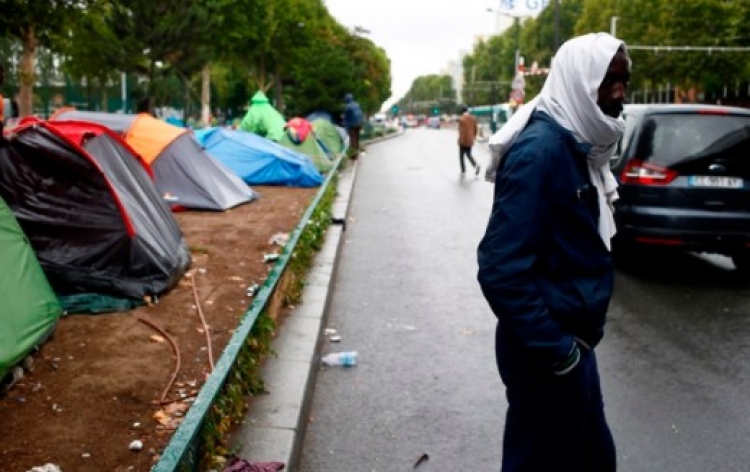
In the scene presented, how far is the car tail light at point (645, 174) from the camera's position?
7781 millimetres

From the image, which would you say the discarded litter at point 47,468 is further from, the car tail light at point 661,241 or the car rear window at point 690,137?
the car rear window at point 690,137

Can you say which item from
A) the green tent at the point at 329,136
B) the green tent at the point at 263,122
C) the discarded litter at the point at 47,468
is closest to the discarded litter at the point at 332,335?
the discarded litter at the point at 47,468

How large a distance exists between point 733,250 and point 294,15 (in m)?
50.3

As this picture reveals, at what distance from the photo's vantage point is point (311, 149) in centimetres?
1892

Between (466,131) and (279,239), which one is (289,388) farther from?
(466,131)

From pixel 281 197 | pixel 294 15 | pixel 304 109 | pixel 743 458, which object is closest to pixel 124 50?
pixel 304 109

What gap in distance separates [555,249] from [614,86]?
1.87ft

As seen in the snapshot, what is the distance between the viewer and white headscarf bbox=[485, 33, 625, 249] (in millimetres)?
2490

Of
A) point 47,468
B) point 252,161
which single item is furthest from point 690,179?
point 252,161

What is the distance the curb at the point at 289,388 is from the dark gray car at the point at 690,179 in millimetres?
3216

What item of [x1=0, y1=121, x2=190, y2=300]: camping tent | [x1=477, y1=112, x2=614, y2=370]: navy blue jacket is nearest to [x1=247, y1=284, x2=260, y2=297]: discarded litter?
[x1=0, y1=121, x2=190, y2=300]: camping tent

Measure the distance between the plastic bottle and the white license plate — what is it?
4.03 metres

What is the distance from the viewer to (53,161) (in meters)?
6.50

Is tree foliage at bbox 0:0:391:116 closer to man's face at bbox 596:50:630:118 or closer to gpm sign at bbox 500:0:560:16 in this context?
man's face at bbox 596:50:630:118
